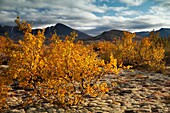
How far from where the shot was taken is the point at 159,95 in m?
13.7

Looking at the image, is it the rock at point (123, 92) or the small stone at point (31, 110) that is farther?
the rock at point (123, 92)

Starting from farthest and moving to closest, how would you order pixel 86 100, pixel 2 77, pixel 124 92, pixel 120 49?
pixel 120 49
pixel 124 92
pixel 86 100
pixel 2 77

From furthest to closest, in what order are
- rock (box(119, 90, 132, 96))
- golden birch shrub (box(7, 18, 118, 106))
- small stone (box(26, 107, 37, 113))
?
rock (box(119, 90, 132, 96)) → small stone (box(26, 107, 37, 113)) → golden birch shrub (box(7, 18, 118, 106))

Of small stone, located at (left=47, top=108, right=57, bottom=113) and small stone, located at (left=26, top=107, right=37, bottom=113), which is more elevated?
small stone, located at (left=26, top=107, right=37, bottom=113)

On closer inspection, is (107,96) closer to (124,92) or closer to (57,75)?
(124,92)

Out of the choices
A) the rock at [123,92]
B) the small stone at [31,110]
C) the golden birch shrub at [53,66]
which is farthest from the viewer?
the rock at [123,92]

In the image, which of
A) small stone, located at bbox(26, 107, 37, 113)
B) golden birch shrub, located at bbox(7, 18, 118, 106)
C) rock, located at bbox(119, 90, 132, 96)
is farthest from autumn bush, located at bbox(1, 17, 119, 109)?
rock, located at bbox(119, 90, 132, 96)

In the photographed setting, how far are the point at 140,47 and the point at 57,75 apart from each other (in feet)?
63.5

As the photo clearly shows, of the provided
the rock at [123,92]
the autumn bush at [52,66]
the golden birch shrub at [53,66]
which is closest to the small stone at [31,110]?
the autumn bush at [52,66]

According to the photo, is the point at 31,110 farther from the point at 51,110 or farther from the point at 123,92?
the point at 123,92

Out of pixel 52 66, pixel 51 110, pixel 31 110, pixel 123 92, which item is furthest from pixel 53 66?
pixel 123 92

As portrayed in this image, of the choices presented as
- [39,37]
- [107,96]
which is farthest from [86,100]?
[39,37]

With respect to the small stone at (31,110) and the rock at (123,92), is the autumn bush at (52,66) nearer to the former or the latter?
the small stone at (31,110)

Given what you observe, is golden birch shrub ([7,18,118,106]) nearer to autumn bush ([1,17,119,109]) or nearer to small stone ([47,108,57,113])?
autumn bush ([1,17,119,109])
